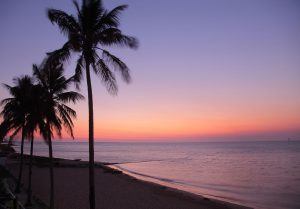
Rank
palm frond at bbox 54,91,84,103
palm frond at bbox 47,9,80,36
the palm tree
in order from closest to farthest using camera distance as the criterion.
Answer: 1. palm frond at bbox 47,9,80,36
2. palm frond at bbox 54,91,84,103
3. the palm tree

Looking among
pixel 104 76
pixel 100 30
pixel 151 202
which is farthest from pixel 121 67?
pixel 151 202

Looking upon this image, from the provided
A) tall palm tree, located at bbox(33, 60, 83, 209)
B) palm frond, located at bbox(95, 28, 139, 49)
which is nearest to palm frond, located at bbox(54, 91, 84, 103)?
tall palm tree, located at bbox(33, 60, 83, 209)

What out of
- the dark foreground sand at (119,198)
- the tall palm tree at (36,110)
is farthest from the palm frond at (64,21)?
the dark foreground sand at (119,198)

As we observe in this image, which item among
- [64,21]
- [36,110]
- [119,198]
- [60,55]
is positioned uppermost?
[64,21]

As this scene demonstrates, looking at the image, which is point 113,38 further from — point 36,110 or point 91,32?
point 36,110

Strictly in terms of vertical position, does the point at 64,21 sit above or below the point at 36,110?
above

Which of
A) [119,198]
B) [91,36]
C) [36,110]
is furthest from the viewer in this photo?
[119,198]

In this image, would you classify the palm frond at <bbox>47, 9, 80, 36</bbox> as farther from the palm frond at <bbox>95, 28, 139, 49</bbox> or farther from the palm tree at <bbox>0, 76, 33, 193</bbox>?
the palm tree at <bbox>0, 76, 33, 193</bbox>

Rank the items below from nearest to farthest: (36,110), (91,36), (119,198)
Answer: (91,36) → (36,110) → (119,198)

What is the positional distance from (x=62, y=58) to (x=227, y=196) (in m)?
24.4

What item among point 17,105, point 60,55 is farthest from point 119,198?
point 60,55

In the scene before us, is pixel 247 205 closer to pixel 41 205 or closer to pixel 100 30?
pixel 41 205

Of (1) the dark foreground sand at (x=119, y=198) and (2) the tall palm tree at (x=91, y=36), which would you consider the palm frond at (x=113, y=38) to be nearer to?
(2) the tall palm tree at (x=91, y=36)

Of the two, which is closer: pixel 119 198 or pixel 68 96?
pixel 68 96
